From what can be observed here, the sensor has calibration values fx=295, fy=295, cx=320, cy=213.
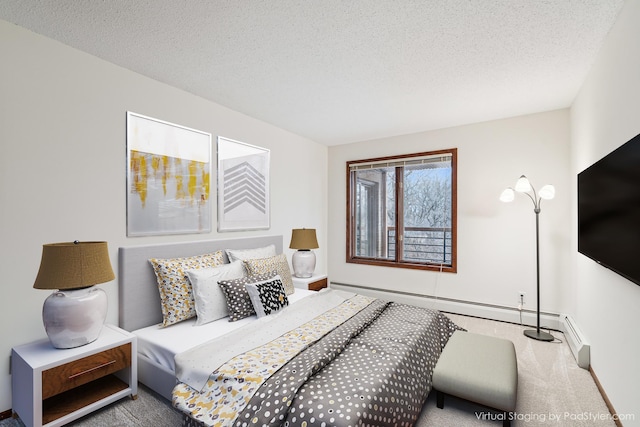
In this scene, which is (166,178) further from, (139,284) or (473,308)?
(473,308)

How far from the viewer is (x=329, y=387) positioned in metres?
1.52

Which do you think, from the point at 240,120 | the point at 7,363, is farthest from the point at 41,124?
the point at 240,120

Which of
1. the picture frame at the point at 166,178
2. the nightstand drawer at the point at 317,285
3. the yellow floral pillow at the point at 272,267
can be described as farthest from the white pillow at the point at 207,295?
the nightstand drawer at the point at 317,285

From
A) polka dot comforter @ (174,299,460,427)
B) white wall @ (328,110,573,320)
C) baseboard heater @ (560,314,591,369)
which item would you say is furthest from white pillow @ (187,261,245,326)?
baseboard heater @ (560,314,591,369)

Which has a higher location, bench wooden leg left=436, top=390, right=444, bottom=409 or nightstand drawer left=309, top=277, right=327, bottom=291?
nightstand drawer left=309, top=277, right=327, bottom=291

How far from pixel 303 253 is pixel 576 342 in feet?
9.65

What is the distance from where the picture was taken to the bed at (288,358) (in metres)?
1.46

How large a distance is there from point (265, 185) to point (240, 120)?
0.85 metres

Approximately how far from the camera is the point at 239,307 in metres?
2.50

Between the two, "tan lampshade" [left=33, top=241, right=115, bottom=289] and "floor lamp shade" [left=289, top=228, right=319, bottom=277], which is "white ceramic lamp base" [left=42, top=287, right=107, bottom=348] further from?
"floor lamp shade" [left=289, top=228, right=319, bottom=277]

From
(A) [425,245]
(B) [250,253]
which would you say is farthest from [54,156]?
(A) [425,245]

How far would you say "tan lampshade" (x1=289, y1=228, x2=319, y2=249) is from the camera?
155 inches

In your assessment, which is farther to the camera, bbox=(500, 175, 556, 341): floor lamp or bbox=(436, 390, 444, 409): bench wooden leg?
bbox=(500, 175, 556, 341): floor lamp

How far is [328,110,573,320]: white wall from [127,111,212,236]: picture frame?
9.44 ft
